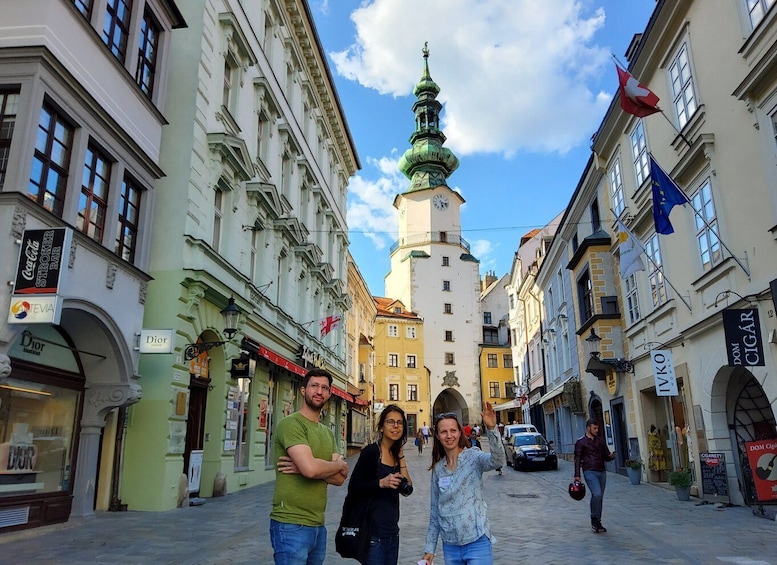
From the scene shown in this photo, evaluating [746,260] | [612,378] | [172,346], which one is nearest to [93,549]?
[172,346]

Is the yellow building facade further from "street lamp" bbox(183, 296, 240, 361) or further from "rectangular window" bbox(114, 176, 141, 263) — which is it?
"rectangular window" bbox(114, 176, 141, 263)

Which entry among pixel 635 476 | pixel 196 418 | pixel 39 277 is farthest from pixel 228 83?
pixel 635 476

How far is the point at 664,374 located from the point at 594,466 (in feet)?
19.4

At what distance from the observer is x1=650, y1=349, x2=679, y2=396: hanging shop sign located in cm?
1478

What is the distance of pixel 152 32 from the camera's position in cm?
1331

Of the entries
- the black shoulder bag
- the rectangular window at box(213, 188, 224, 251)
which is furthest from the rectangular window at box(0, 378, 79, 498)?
the black shoulder bag

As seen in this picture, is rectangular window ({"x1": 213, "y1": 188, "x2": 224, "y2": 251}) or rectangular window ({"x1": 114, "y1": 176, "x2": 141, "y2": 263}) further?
rectangular window ({"x1": 213, "y1": 188, "x2": 224, "y2": 251})

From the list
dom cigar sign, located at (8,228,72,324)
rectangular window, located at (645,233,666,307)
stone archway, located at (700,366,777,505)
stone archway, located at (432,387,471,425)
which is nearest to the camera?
dom cigar sign, located at (8,228,72,324)

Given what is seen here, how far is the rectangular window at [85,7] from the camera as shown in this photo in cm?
1048

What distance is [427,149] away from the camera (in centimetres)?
6819

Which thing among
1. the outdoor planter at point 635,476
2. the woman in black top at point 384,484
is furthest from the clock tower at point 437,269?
the woman in black top at point 384,484

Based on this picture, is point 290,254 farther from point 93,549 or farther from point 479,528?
point 479,528

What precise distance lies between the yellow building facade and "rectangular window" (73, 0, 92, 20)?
48210mm

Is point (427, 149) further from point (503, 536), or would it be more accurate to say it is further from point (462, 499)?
point (462, 499)
